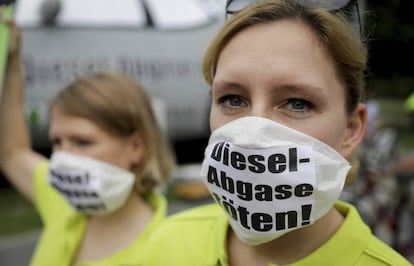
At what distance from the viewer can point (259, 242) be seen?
1555mm

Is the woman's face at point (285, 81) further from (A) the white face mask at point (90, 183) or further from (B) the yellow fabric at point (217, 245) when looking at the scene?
(A) the white face mask at point (90, 183)

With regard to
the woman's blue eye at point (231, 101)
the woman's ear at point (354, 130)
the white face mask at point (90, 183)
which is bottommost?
the white face mask at point (90, 183)

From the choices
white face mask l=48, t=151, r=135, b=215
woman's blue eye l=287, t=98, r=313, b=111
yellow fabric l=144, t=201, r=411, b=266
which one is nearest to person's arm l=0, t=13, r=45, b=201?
white face mask l=48, t=151, r=135, b=215

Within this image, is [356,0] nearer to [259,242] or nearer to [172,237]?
[259,242]

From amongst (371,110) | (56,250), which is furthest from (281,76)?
(371,110)

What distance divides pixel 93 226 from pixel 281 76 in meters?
1.26

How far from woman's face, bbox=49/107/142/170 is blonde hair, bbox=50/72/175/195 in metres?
0.02

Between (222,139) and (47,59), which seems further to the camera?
(47,59)

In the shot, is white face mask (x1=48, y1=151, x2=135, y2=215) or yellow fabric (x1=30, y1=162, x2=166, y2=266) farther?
white face mask (x1=48, y1=151, x2=135, y2=215)

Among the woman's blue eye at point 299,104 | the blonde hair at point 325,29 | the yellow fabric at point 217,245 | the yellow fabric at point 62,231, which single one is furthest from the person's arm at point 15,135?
the woman's blue eye at point 299,104

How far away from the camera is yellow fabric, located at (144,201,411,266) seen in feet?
5.03

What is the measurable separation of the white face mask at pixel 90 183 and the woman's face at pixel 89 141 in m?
0.03

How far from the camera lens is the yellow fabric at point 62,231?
2.24 meters

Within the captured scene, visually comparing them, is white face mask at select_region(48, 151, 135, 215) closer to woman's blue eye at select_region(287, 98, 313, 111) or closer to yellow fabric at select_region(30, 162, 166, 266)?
yellow fabric at select_region(30, 162, 166, 266)
